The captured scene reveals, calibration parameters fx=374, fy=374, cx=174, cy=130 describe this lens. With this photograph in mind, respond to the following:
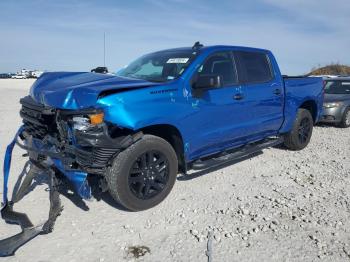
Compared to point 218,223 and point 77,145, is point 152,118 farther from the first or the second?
point 218,223

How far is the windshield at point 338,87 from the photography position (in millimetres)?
11188

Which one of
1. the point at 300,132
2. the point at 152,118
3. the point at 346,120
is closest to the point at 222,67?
the point at 152,118

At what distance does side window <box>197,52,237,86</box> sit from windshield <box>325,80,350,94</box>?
7.02 metres

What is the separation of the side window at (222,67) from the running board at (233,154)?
1026 mm

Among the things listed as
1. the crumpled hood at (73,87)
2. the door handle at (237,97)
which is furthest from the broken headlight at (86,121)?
the door handle at (237,97)

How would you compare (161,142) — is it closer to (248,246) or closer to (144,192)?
(144,192)

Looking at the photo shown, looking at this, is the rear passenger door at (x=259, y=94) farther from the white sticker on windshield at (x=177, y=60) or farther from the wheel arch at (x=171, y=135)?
the wheel arch at (x=171, y=135)

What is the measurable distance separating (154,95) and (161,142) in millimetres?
551

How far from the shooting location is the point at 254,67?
5.91m

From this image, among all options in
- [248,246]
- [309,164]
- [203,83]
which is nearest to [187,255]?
[248,246]

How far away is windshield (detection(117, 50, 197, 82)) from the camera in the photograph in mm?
4887

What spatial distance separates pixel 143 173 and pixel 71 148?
873 mm

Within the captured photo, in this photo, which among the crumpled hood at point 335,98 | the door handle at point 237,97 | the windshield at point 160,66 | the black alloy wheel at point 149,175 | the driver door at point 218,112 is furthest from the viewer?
the crumpled hood at point 335,98

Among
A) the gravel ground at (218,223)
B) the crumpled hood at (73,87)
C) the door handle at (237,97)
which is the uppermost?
the crumpled hood at (73,87)
